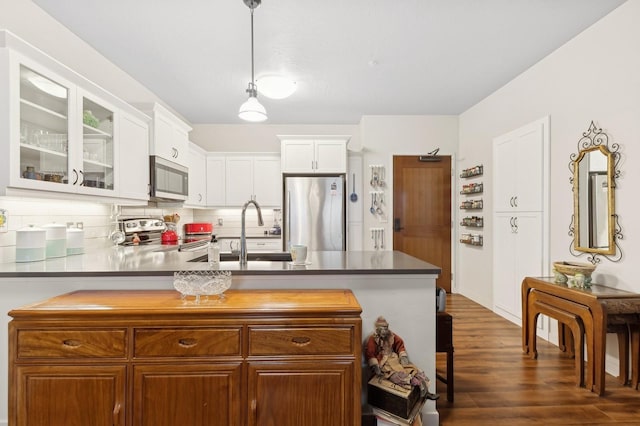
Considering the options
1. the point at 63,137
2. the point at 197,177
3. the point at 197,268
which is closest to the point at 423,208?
the point at 197,177

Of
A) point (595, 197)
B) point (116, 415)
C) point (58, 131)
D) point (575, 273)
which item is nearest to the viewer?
point (116, 415)

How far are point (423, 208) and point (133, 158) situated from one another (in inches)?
153

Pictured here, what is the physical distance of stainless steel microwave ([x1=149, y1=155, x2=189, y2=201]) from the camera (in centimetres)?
340

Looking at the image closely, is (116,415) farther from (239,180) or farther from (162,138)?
(239,180)

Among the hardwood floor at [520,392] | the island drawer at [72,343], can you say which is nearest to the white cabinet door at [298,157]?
the hardwood floor at [520,392]

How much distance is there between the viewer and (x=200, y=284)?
1672 millimetres

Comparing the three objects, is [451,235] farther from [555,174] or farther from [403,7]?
[403,7]

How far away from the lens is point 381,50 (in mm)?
3059

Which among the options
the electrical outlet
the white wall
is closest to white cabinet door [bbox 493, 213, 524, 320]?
the white wall

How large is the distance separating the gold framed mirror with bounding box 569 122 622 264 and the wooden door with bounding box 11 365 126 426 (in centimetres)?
330

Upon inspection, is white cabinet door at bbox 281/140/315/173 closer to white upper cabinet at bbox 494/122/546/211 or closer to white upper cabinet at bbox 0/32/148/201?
white upper cabinet at bbox 0/32/148/201

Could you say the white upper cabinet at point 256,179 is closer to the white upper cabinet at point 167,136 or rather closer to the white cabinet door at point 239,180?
the white cabinet door at point 239,180

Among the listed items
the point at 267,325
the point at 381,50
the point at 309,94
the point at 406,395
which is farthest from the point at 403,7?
the point at 406,395

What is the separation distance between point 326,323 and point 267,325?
0.27 meters
